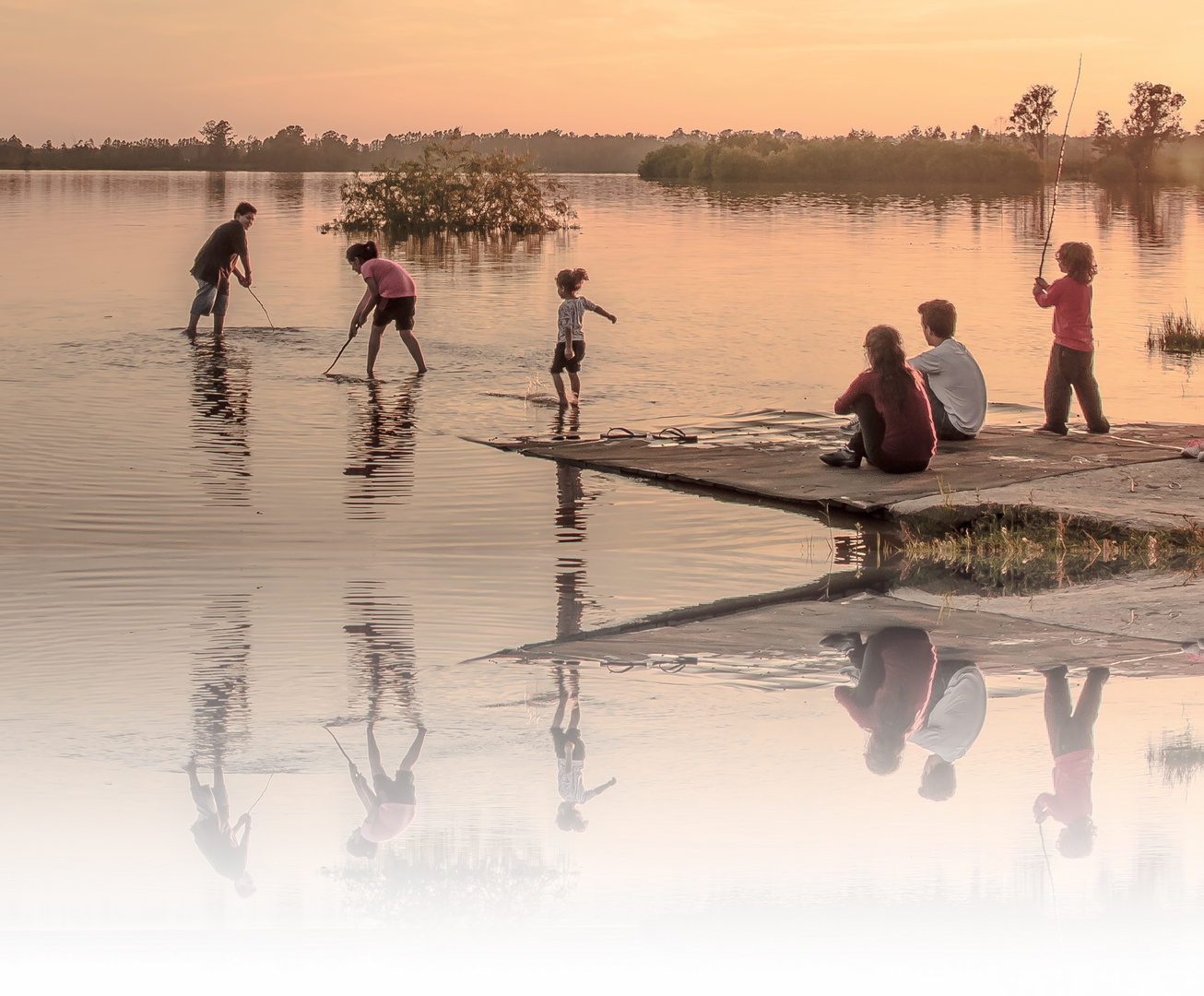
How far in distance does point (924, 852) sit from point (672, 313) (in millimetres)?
21692

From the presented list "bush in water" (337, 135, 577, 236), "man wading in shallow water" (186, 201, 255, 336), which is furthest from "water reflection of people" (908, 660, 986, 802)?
"bush in water" (337, 135, 577, 236)

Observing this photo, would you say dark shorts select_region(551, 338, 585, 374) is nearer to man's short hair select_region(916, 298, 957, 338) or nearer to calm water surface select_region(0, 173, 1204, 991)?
calm water surface select_region(0, 173, 1204, 991)

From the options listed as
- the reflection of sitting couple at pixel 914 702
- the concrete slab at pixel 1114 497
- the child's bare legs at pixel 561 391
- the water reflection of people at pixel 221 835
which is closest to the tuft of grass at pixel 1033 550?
the concrete slab at pixel 1114 497

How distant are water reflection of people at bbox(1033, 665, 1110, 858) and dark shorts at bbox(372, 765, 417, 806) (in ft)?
6.77

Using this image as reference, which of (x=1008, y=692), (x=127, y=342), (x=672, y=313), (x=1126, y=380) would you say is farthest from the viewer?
(x=672, y=313)

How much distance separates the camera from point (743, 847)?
15.5ft

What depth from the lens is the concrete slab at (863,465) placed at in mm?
10203

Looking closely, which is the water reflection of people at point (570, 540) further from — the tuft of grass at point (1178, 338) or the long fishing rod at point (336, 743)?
the tuft of grass at point (1178, 338)

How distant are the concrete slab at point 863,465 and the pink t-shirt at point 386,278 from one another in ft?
14.0

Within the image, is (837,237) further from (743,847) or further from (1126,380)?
(743,847)

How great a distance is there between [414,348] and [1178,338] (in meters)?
11.1

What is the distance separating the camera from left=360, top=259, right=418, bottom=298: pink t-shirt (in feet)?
55.3

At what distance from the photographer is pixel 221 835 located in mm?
4738

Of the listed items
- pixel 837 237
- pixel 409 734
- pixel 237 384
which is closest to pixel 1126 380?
pixel 237 384
